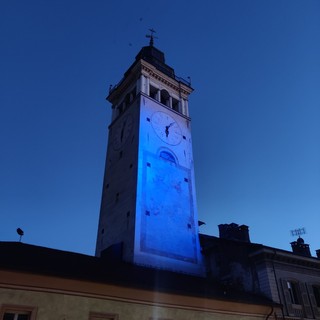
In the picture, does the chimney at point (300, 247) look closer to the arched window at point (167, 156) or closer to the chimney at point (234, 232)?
the chimney at point (234, 232)

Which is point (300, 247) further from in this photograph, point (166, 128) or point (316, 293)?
point (166, 128)

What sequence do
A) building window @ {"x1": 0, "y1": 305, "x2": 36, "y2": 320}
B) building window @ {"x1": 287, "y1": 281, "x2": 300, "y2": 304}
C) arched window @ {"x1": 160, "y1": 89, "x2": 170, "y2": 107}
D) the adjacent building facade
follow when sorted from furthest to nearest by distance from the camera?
arched window @ {"x1": 160, "y1": 89, "x2": 170, "y2": 107}, building window @ {"x1": 287, "y1": 281, "x2": 300, "y2": 304}, the adjacent building facade, building window @ {"x1": 0, "y1": 305, "x2": 36, "y2": 320}

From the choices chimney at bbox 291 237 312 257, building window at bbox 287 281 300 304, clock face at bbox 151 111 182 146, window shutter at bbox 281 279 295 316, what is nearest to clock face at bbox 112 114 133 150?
clock face at bbox 151 111 182 146

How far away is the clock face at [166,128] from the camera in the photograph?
108 feet

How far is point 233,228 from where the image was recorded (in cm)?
3212

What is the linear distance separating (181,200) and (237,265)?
7912 millimetres

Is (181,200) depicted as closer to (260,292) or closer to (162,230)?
(162,230)

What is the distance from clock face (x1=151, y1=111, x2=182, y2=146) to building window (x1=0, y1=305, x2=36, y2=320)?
21176 millimetres

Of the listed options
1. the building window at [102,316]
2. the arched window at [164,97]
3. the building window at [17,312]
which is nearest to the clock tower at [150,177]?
the arched window at [164,97]

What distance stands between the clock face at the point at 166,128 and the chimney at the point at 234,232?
377 inches

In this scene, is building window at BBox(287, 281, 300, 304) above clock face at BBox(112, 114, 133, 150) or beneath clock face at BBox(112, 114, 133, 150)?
beneath

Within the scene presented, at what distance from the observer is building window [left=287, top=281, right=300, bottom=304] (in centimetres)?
2281

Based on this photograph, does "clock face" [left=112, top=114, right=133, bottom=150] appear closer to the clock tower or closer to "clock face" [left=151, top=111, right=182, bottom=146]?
the clock tower

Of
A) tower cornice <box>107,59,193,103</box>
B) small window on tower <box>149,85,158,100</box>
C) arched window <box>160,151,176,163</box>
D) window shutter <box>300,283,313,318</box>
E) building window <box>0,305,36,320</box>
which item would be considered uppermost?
tower cornice <box>107,59,193,103</box>
